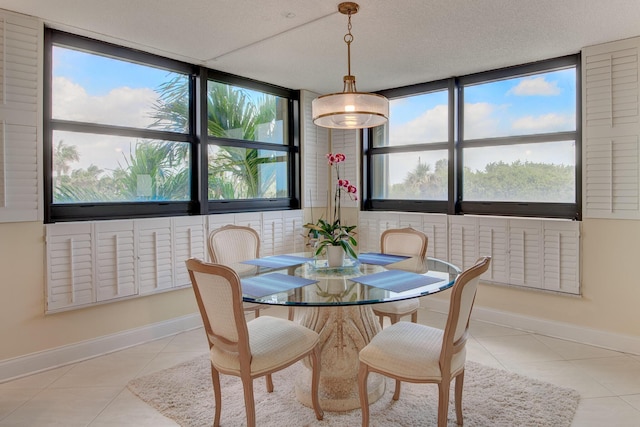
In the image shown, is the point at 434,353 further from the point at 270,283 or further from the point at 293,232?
the point at 293,232

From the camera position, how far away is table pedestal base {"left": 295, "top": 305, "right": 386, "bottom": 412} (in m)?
2.30

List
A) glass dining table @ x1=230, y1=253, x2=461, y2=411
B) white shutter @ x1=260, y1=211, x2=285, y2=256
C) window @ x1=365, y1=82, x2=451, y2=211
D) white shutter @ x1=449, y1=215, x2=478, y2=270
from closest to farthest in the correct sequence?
glass dining table @ x1=230, y1=253, x2=461, y2=411, white shutter @ x1=449, y1=215, x2=478, y2=270, white shutter @ x1=260, y1=211, x2=285, y2=256, window @ x1=365, y1=82, x2=451, y2=211

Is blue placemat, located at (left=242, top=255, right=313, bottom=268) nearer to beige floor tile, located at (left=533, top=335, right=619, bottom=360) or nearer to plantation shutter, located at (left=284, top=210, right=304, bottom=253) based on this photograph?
plantation shutter, located at (left=284, top=210, right=304, bottom=253)

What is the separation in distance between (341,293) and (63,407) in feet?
5.78

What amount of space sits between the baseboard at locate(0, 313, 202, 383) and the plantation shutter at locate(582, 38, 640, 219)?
3605 mm

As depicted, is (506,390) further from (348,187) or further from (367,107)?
(367,107)

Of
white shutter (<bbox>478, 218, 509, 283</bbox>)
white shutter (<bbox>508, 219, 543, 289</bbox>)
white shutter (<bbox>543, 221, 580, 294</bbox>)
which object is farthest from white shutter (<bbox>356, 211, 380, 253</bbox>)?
white shutter (<bbox>543, 221, 580, 294</bbox>)

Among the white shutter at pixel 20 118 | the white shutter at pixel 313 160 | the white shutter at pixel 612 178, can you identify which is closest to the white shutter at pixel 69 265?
the white shutter at pixel 20 118

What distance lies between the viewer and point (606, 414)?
2178 millimetres

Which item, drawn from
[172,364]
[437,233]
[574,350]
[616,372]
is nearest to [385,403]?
[172,364]

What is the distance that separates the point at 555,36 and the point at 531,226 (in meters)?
1.53

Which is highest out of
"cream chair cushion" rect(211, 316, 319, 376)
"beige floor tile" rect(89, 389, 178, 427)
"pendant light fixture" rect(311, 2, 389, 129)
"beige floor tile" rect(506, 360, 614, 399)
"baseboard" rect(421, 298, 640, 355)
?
"pendant light fixture" rect(311, 2, 389, 129)

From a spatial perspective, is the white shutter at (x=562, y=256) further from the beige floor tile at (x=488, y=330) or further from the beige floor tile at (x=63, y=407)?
the beige floor tile at (x=63, y=407)

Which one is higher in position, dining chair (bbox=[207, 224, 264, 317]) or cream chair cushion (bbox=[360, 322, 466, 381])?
dining chair (bbox=[207, 224, 264, 317])
